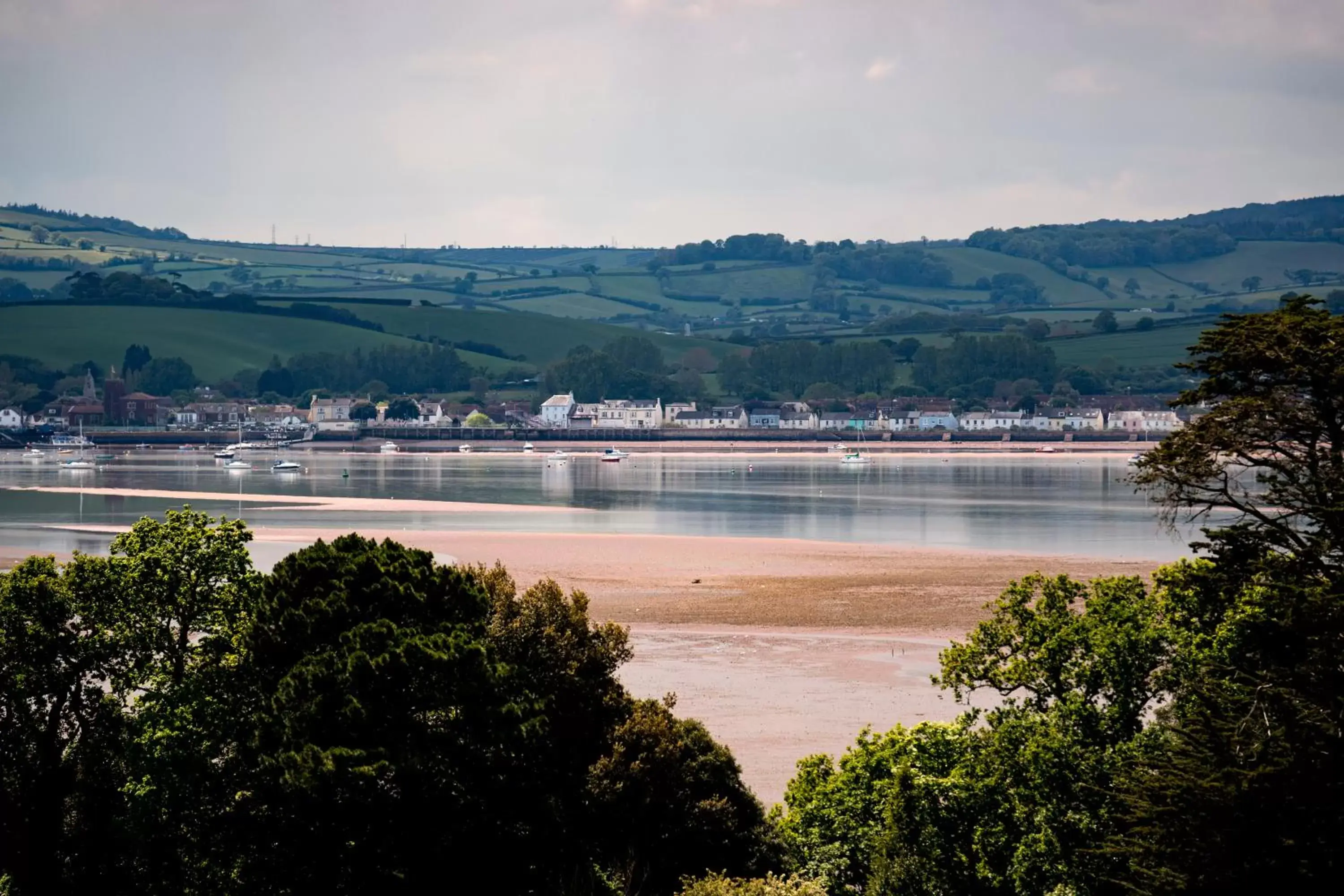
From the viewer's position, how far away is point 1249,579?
627 inches

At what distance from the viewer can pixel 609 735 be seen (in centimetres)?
1731

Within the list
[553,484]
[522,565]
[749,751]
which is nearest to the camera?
[749,751]

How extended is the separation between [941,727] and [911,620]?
1882 centimetres

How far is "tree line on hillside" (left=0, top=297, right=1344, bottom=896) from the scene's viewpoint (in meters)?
14.4

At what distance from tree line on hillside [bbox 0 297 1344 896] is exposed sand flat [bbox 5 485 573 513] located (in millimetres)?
56303

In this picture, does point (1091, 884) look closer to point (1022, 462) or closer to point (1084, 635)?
point (1084, 635)

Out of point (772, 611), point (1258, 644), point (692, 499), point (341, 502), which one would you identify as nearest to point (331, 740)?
point (1258, 644)

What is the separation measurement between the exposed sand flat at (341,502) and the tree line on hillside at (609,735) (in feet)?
185

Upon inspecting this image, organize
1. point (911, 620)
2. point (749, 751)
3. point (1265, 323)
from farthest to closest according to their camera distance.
→ point (911, 620) < point (749, 751) < point (1265, 323)

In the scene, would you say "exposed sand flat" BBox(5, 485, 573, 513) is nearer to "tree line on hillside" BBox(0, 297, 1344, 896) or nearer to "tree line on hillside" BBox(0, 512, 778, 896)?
"tree line on hillside" BBox(0, 512, 778, 896)

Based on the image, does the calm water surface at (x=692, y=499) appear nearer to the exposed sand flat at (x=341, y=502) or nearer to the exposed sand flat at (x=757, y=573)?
the exposed sand flat at (x=341, y=502)

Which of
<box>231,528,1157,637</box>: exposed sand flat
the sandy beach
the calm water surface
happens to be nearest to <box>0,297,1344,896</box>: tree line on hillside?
the sandy beach

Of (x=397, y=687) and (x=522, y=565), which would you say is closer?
(x=397, y=687)

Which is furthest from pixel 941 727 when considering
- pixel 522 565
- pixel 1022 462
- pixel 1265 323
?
pixel 1022 462
